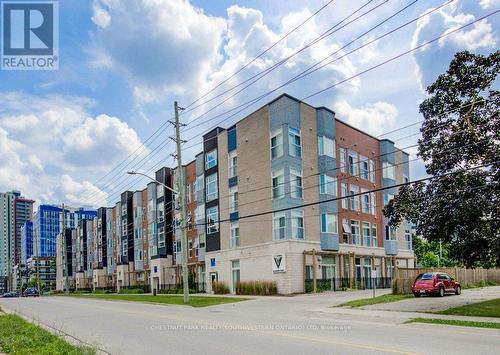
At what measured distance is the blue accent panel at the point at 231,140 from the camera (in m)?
46.8

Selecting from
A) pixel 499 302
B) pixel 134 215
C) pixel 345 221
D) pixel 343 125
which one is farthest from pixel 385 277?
pixel 134 215

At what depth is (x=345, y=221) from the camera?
46.2 meters

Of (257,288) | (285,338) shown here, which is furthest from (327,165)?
(285,338)

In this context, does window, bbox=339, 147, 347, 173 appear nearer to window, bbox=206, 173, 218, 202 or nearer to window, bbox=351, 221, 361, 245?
window, bbox=351, 221, 361, 245

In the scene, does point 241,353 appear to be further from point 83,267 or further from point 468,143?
point 83,267

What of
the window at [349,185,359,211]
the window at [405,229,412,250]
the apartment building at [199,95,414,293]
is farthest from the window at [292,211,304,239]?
the window at [405,229,412,250]

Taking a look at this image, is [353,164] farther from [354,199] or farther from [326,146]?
[326,146]

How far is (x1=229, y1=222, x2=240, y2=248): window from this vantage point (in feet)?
149

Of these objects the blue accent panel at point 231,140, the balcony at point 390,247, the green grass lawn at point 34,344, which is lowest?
the green grass lawn at point 34,344

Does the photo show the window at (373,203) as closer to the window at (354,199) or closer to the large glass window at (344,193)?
the window at (354,199)

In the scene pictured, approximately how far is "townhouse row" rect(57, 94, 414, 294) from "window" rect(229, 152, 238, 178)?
10 cm

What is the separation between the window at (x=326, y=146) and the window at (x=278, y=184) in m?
5.05

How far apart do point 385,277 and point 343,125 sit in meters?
16.1

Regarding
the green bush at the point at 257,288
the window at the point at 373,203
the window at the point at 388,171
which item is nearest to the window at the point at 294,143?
the green bush at the point at 257,288
